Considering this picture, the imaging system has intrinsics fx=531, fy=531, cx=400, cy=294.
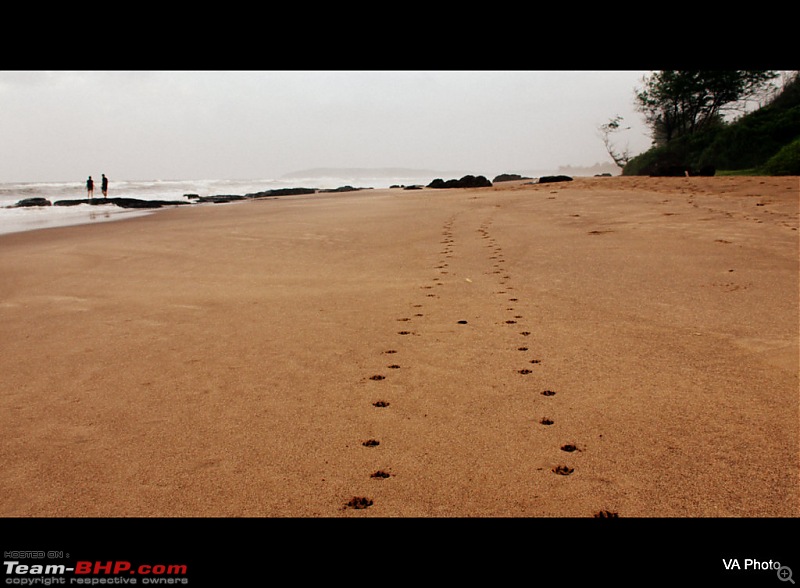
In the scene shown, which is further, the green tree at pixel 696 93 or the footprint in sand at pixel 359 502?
the green tree at pixel 696 93

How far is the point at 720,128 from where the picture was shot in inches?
1270

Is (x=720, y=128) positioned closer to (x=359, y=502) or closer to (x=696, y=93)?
(x=696, y=93)

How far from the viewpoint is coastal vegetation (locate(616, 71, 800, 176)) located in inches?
1063
